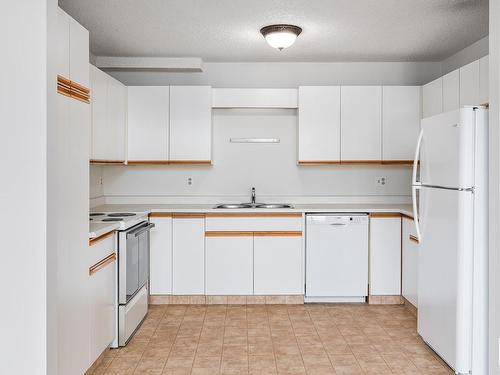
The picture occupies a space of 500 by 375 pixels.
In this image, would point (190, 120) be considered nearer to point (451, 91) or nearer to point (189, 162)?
point (189, 162)

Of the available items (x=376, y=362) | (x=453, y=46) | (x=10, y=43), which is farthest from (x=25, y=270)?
(x=453, y=46)

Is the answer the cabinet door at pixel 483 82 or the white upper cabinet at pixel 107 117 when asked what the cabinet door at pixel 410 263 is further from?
the white upper cabinet at pixel 107 117

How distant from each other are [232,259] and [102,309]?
1.69 meters

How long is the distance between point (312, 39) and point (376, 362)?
9.10 feet

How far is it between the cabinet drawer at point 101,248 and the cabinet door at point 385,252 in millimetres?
2519

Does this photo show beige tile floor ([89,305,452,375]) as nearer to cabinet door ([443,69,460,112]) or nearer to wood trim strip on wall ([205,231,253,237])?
wood trim strip on wall ([205,231,253,237])

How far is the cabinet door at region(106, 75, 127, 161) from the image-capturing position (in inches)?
170

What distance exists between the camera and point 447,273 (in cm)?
308

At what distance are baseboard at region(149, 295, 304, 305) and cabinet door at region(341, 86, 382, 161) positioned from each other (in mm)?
1534

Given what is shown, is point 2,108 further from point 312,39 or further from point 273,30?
point 312,39

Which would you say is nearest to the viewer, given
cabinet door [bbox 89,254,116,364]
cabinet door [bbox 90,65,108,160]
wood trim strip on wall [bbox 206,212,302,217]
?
cabinet door [bbox 89,254,116,364]

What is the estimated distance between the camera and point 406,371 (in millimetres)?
3092

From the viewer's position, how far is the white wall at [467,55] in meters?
4.27
